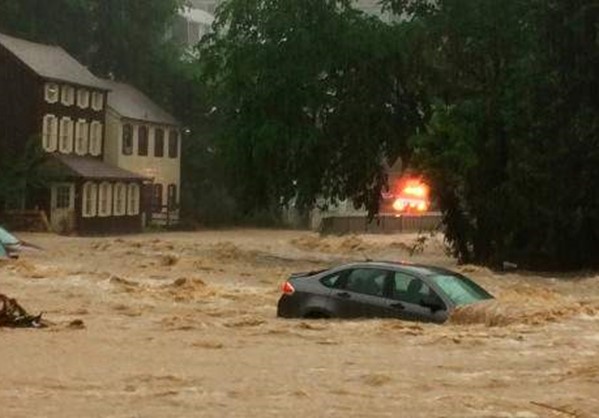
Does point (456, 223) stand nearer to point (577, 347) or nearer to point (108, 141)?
point (577, 347)

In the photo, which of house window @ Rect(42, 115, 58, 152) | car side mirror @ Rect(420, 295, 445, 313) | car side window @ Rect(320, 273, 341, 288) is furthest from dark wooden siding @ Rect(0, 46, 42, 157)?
car side mirror @ Rect(420, 295, 445, 313)

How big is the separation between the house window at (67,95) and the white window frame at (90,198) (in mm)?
4810

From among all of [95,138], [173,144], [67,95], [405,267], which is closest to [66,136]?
[67,95]

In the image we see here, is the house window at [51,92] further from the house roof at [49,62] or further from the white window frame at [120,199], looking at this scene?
the white window frame at [120,199]

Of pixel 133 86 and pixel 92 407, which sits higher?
pixel 133 86

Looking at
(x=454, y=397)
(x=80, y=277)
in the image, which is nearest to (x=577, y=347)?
(x=454, y=397)

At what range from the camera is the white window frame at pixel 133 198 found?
75.2 metres

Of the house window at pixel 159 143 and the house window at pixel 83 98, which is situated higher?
the house window at pixel 83 98

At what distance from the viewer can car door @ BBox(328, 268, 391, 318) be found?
2058cm

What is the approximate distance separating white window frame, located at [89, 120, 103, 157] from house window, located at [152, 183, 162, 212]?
6992 mm

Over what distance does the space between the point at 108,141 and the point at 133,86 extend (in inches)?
488

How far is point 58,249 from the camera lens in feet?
158

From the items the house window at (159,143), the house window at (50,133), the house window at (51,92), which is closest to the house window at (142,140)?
the house window at (159,143)

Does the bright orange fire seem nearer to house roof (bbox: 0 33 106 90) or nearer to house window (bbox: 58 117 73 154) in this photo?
house roof (bbox: 0 33 106 90)
